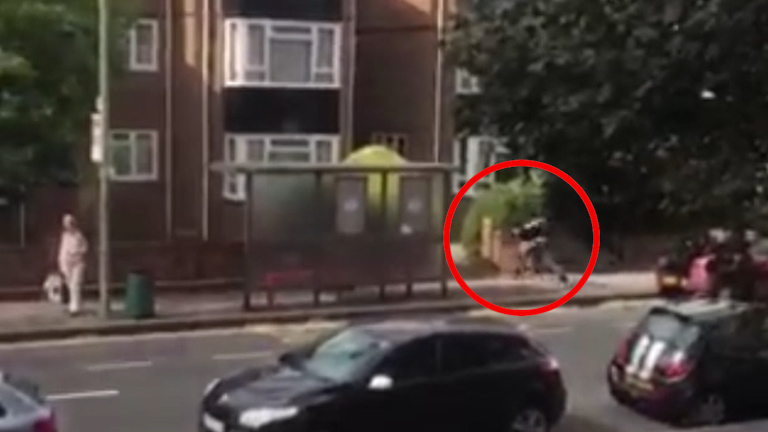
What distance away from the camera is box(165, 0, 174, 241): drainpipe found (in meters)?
36.6

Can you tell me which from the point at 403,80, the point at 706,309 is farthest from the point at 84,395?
the point at 403,80

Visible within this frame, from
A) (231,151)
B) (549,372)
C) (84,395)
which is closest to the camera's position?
(549,372)

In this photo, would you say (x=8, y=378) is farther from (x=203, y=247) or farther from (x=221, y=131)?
(x=221, y=131)

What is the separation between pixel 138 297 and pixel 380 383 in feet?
34.5

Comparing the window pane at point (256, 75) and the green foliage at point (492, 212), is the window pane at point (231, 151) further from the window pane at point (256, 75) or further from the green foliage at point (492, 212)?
the green foliage at point (492, 212)

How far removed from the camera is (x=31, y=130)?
27.0 m

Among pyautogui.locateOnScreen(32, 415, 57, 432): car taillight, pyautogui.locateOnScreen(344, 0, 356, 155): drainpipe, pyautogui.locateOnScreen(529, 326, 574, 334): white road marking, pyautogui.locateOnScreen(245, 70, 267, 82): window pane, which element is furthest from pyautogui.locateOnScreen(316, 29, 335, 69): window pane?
pyautogui.locateOnScreen(32, 415, 57, 432): car taillight

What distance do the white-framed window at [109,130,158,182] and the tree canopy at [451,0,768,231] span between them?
991 inches

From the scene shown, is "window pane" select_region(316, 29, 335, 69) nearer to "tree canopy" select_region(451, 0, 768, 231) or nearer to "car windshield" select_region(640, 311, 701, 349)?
"car windshield" select_region(640, 311, 701, 349)

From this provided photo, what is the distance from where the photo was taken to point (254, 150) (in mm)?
36312

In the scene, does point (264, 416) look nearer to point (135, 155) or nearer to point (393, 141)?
point (135, 155)

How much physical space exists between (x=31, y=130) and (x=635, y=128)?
17598mm

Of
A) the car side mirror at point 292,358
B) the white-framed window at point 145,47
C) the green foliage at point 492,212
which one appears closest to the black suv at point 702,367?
the car side mirror at point 292,358

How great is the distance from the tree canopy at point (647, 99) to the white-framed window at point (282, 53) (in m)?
24.2
